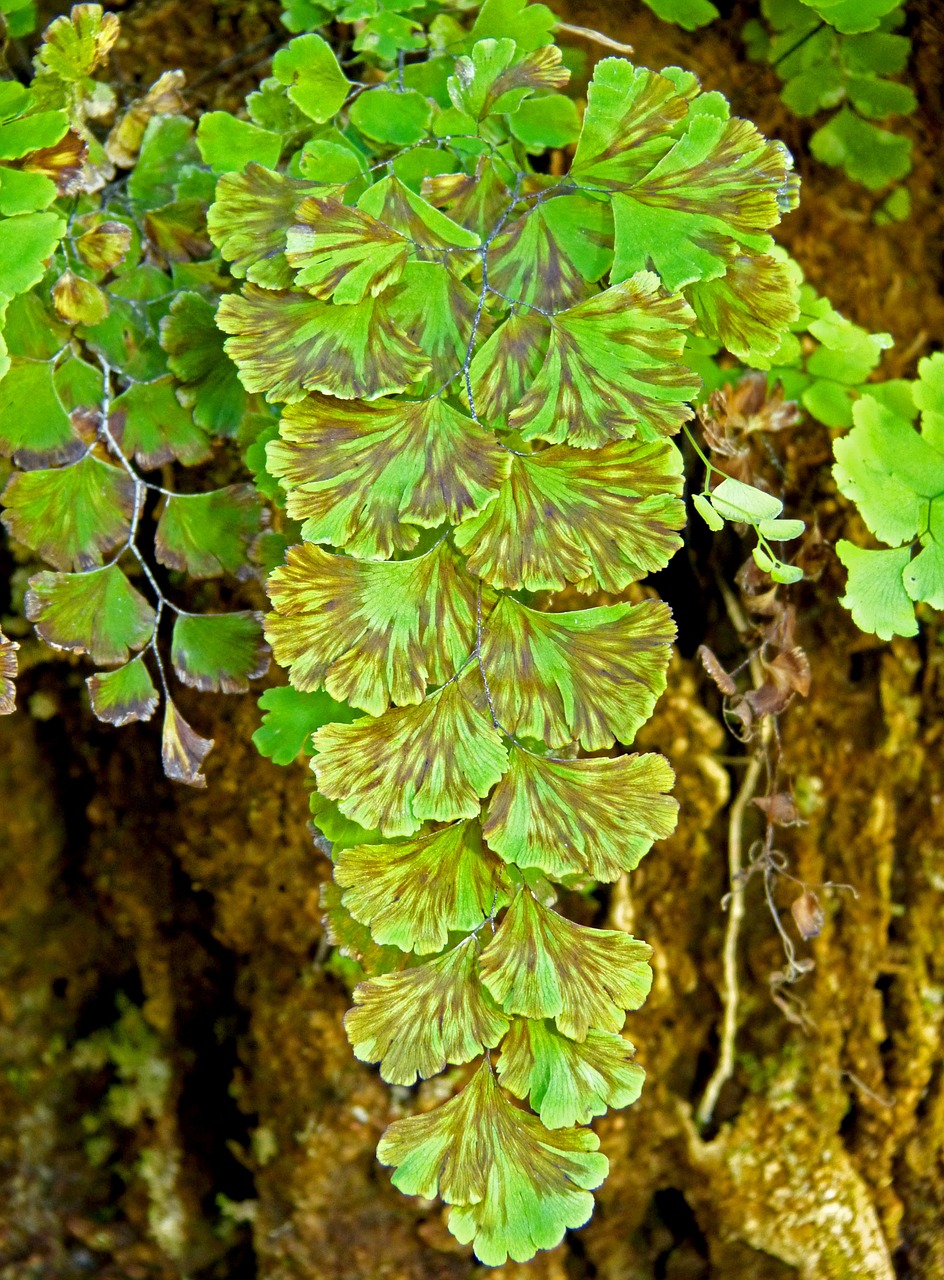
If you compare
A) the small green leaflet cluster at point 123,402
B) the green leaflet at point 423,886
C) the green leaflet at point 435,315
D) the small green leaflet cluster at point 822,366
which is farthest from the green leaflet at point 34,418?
the small green leaflet cluster at point 822,366

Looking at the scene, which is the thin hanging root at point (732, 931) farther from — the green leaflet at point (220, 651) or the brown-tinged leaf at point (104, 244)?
the brown-tinged leaf at point (104, 244)

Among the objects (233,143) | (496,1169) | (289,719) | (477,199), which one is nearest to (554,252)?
(477,199)

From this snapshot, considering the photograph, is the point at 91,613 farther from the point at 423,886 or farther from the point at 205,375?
the point at 423,886

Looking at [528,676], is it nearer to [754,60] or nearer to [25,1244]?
[754,60]

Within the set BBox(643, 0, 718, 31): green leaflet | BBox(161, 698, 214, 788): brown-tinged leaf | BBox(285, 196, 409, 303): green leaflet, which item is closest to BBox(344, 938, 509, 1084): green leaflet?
BBox(161, 698, 214, 788): brown-tinged leaf

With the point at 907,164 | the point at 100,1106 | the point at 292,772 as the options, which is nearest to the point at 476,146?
the point at 907,164

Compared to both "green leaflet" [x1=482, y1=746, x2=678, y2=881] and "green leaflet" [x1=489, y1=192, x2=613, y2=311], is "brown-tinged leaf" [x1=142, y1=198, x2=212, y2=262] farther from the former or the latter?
"green leaflet" [x1=482, y1=746, x2=678, y2=881]
